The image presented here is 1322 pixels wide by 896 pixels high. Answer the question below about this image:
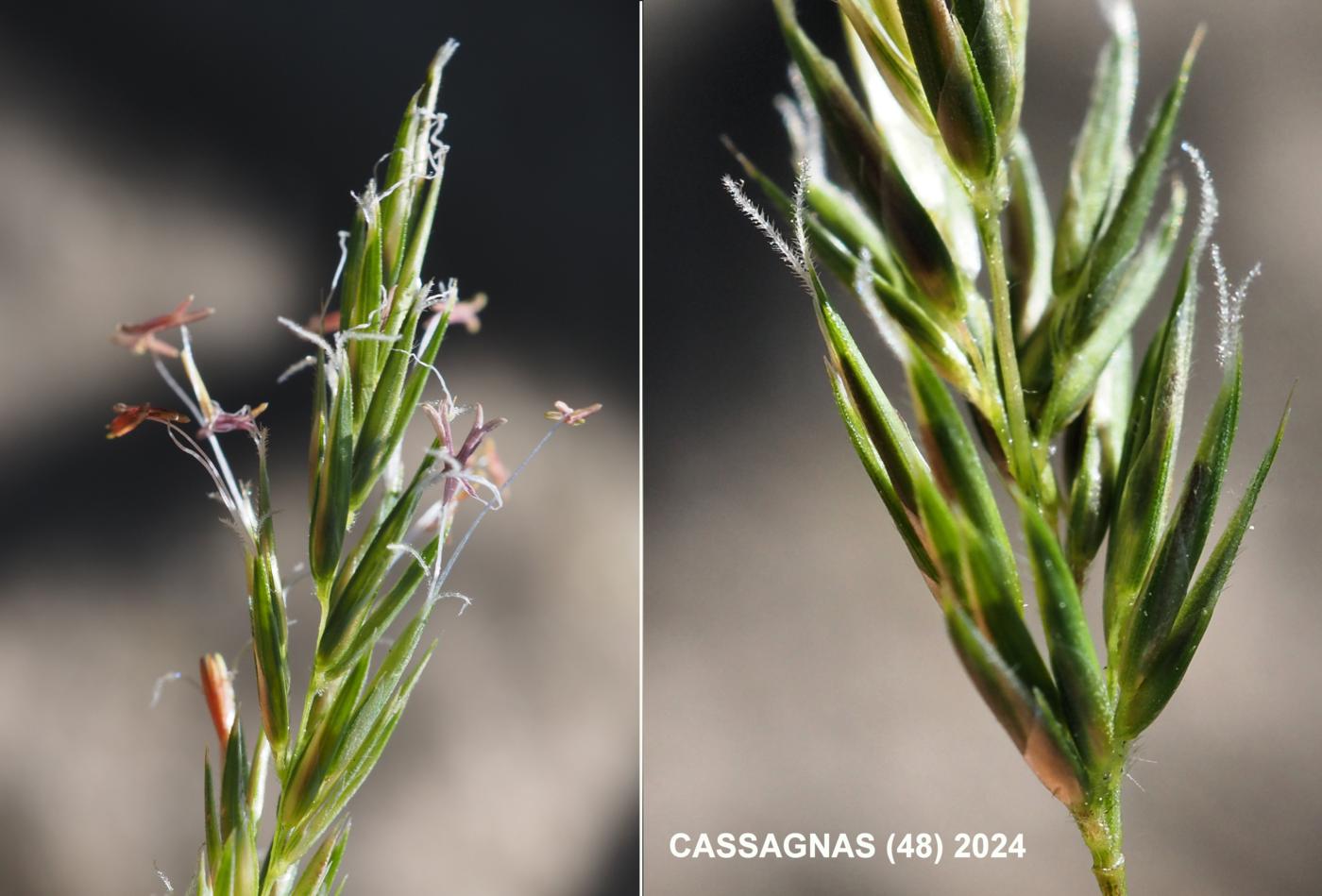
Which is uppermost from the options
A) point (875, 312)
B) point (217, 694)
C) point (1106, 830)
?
point (875, 312)

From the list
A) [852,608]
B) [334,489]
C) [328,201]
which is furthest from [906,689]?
[328,201]

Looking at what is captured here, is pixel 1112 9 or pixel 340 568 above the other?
pixel 1112 9

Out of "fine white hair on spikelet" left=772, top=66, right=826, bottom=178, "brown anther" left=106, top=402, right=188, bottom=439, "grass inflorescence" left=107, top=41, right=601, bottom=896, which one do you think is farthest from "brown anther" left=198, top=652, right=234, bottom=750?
"fine white hair on spikelet" left=772, top=66, right=826, bottom=178

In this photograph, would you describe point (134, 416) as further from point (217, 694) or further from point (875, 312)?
point (875, 312)

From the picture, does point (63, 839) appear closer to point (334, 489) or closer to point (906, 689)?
point (334, 489)

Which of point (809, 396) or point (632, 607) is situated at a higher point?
point (809, 396)

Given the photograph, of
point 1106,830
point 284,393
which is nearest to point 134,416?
point 284,393

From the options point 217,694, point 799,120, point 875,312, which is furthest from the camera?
point 799,120
